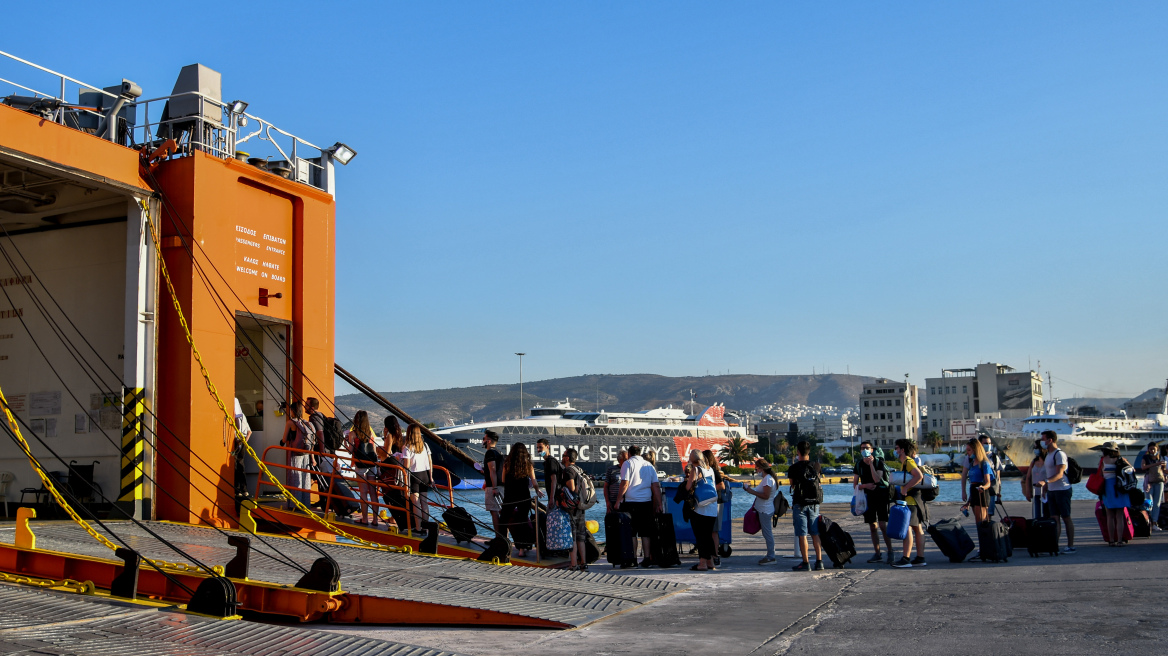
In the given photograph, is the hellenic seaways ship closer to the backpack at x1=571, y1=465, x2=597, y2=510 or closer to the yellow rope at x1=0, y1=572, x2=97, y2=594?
the backpack at x1=571, y1=465, x2=597, y2=510

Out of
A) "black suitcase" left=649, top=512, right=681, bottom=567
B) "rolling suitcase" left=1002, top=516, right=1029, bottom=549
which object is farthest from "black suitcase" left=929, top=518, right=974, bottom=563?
"black suitcase" left=649, top=512, right=681, bottom=567

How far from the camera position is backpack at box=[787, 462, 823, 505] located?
1012 cm

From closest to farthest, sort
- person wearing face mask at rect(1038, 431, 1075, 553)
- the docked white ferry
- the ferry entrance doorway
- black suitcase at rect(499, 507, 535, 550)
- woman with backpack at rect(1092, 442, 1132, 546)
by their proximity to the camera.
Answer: black suitcase at rect(499, 507, 535, 550) < person wearing face mask at rect(1038, 431, 1075, 553) < woman with backpack at rect(1092, 442, 1132, 546) < the ferry entrance doorway < the docked white ferry

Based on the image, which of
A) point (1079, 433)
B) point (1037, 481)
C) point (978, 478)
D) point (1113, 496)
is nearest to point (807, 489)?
point (978, 478)

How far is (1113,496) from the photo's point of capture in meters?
11.7

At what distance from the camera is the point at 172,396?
11.5m

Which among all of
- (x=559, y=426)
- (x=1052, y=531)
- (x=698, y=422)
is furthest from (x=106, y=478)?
(x=698, y=422)

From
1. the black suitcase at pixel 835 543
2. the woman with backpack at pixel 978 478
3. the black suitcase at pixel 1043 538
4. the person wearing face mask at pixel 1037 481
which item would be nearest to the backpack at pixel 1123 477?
the person wearing face mask at pixel 1037 481

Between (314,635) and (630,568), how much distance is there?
6.48m

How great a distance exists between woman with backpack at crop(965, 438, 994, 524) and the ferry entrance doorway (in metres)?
9.29

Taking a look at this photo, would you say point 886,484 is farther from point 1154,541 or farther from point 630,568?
point 1154,541

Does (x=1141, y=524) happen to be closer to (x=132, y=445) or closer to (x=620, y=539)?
(x=620, y=539)

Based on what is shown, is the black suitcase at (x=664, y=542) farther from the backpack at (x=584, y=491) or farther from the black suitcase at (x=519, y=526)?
the black suitcase at (x=519, y=526)

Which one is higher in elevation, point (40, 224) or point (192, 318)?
point (40, 224)
